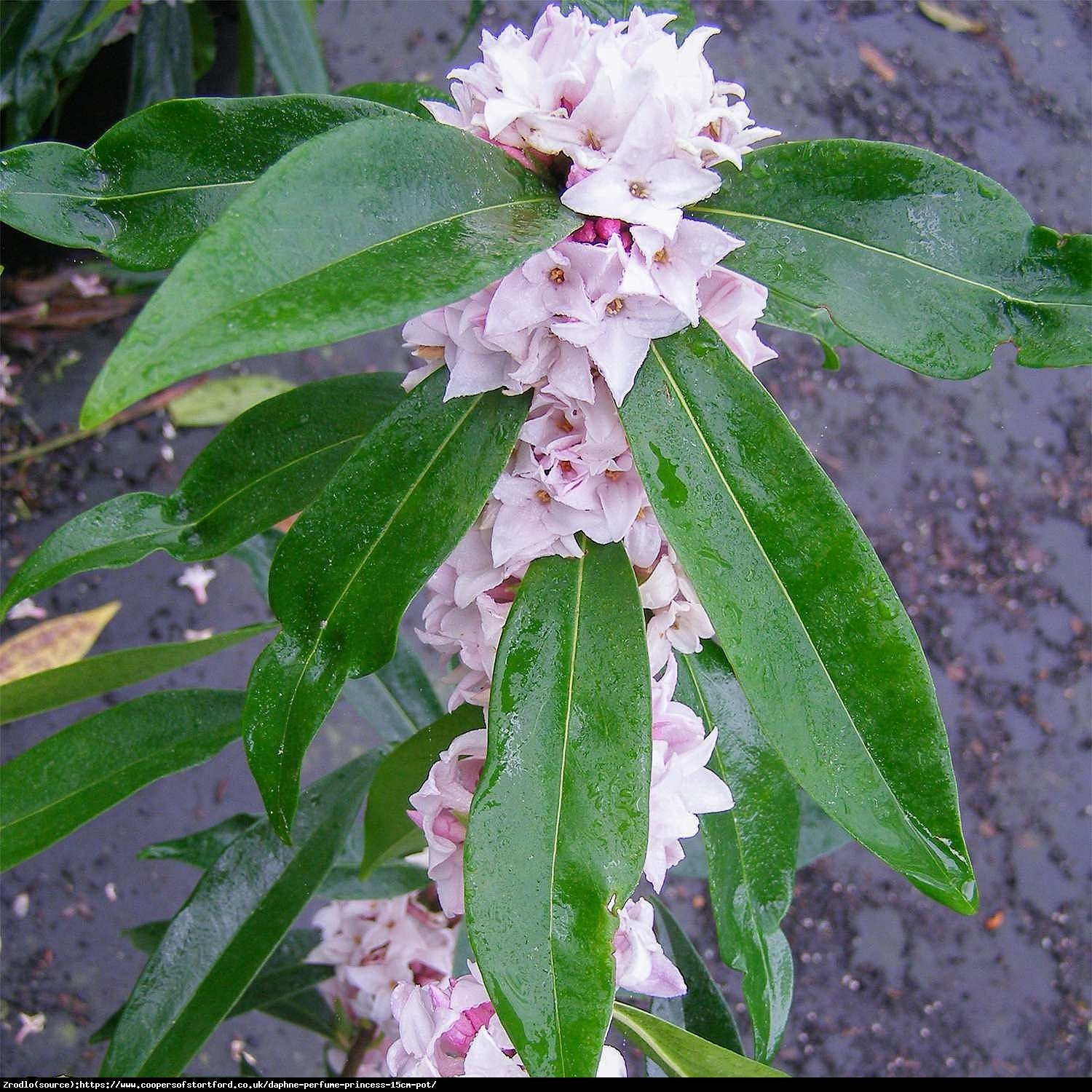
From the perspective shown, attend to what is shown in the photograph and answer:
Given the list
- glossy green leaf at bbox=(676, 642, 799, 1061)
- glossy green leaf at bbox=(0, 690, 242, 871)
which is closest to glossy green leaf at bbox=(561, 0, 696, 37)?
glossy green leaf at bbox=(676, 642, 799, 1061)

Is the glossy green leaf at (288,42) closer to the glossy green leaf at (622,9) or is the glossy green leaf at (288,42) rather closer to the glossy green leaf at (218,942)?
the glossy green leaf at (622,9)

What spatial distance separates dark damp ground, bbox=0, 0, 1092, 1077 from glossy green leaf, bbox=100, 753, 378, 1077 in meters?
0.85

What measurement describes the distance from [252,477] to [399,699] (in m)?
0.36

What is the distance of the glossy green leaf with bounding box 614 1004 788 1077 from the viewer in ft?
2.01

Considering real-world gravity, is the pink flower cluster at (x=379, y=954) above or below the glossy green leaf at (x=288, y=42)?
below

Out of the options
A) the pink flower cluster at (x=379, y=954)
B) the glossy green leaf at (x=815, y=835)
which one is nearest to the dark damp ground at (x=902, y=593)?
the pink flower cluster at (x=379, y=954)

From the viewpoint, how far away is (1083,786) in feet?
6.05

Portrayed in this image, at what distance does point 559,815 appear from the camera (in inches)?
21.3

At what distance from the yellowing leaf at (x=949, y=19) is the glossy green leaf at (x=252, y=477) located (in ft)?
6.50

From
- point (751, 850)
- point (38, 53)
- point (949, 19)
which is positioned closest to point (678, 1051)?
point (751, 850)

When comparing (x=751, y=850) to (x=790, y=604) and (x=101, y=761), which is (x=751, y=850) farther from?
(x=101, y=761)

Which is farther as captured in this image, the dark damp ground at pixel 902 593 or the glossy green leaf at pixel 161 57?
the dark damp ground at pixel 902 593

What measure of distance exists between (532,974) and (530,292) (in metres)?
0.33

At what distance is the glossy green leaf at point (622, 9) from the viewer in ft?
2.05
